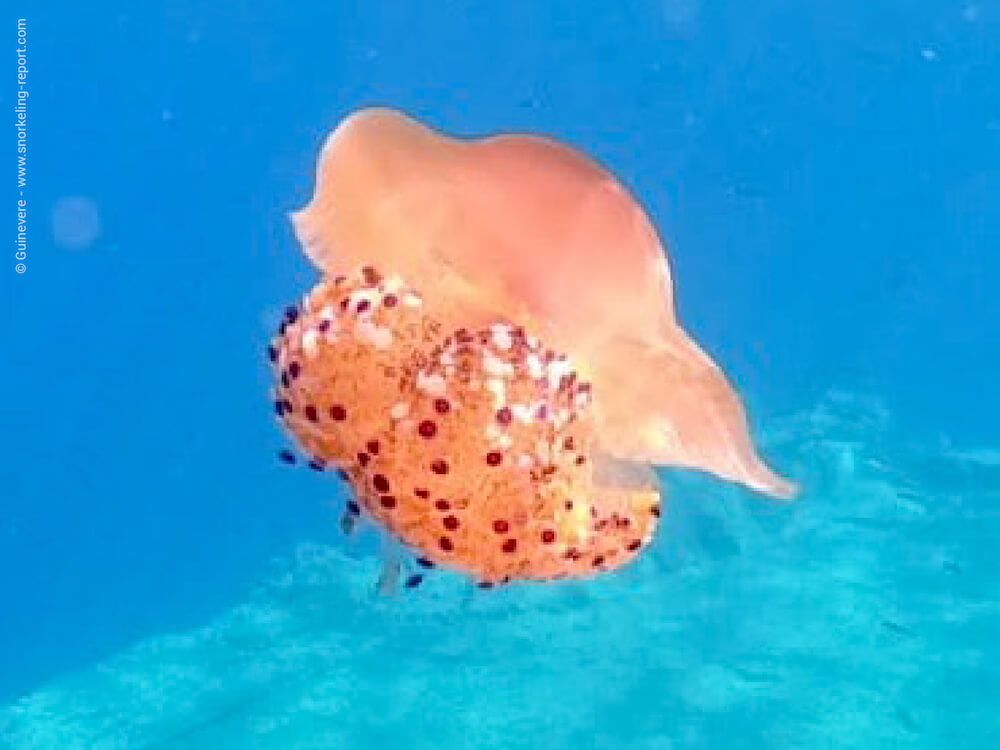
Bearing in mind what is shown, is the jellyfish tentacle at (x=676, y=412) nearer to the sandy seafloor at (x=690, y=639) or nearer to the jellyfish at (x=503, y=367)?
the jellyfish at (x=503, y=367)

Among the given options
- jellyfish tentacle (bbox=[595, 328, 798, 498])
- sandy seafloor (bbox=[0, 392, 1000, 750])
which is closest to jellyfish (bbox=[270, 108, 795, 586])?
jellyfish tentacle (bbox=[595, 328, 798, 498])

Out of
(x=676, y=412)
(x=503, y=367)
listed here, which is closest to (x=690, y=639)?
(x=676, y=412)

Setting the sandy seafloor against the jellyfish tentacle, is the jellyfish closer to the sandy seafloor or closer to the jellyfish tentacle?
the jellyfish tentacle

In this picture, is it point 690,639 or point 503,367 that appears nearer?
point 503,367

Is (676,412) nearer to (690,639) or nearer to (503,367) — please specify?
(503,367)

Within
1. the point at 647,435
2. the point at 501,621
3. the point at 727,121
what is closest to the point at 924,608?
the point at 501,621

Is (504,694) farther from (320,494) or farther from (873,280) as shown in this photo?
(873,280)
